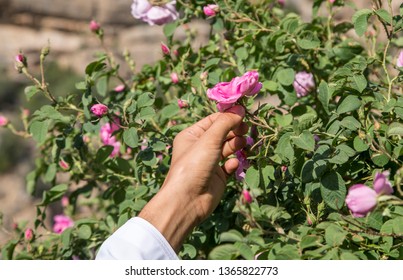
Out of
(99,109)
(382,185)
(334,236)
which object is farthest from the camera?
(99,109)

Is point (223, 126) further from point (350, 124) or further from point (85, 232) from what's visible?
point (85, 232)

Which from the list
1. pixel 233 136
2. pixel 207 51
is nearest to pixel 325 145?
pixel 233 136

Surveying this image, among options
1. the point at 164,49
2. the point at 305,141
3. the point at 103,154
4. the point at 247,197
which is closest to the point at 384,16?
the point at 305,141

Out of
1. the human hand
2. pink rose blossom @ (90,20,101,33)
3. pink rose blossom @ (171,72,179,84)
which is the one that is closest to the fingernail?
the human hand

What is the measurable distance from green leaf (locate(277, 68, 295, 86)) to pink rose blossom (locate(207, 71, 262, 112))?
0.31 meters

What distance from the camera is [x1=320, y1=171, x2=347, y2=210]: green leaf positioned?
1.06 metres

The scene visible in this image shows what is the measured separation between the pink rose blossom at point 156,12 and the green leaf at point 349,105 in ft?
2.07

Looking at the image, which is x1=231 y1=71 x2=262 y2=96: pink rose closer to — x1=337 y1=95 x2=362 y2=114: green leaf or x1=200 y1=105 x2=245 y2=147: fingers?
x1=200 y1=105 x2=245 y2=147: fingers

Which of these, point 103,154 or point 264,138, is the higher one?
point 264,138

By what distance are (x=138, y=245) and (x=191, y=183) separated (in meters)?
0.14

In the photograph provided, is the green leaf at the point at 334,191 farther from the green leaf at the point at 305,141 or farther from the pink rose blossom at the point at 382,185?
the pink rose blossom at the point at 382,185

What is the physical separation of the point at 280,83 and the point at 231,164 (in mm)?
299

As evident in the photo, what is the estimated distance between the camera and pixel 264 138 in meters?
1.14

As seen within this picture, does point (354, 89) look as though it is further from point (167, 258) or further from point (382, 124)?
point (167, 258)
